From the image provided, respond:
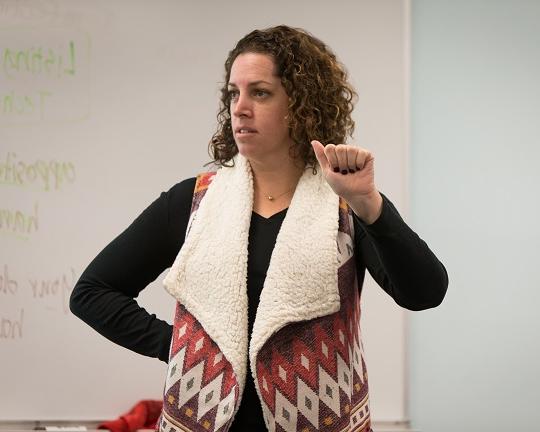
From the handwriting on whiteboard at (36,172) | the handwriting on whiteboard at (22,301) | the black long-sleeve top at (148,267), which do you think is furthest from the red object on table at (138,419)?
the black long-sleeve top at (148,267)

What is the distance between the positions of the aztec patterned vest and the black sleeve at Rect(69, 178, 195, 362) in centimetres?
11

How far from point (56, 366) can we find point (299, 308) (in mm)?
1402

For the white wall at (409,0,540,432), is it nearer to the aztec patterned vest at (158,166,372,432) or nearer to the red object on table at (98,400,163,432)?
the red object on table at (98,400,163,432)

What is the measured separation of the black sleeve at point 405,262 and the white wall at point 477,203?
1257 mm

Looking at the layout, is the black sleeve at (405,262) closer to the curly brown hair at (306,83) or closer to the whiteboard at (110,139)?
the curly brown hair at (306,83)

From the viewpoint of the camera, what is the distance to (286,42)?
4.46 ft

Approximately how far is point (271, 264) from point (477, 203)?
52.2 inches

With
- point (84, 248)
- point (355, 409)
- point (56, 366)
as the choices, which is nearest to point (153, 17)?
point (84, 248)

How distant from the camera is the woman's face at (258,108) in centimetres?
130

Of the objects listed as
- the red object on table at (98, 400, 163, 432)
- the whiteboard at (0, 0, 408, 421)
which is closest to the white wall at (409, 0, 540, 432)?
the whiteboard at (0, 0, 408, 421)

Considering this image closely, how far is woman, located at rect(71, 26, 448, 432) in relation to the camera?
47.0 inches

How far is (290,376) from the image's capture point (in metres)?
1.20

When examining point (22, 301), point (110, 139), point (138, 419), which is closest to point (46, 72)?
point (110, 139)

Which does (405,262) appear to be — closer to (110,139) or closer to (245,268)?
(245,268)
